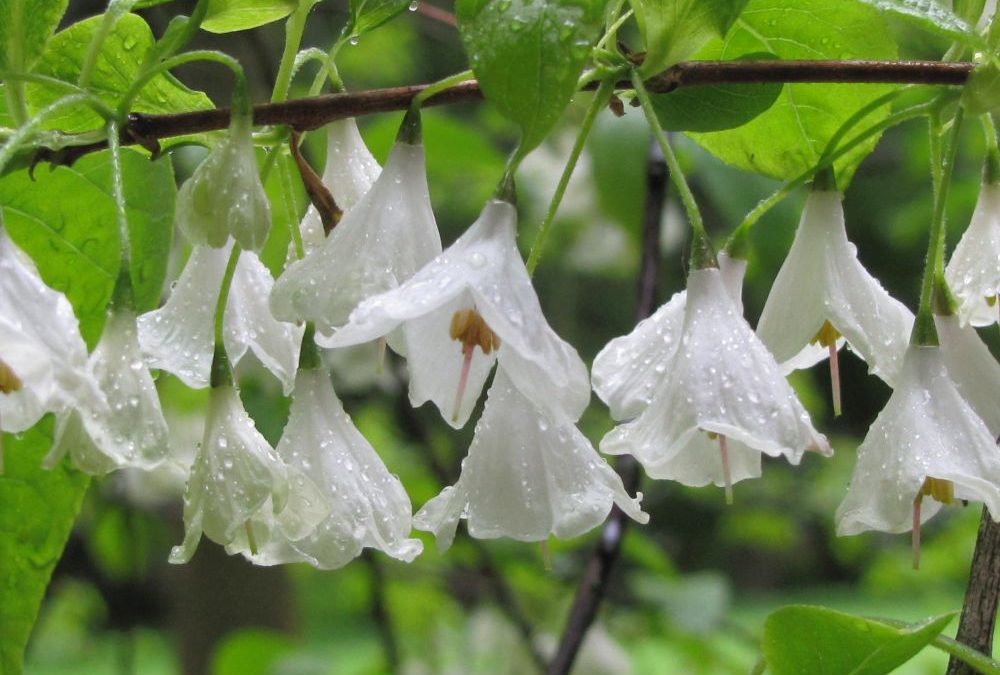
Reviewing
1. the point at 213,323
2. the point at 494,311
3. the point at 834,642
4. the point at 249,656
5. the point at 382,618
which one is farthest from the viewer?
the point at 249,656

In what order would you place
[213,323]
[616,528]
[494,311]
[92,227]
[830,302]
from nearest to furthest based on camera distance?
[494,311] < [830,302] < [213,323] < [92,227] < [616,528]

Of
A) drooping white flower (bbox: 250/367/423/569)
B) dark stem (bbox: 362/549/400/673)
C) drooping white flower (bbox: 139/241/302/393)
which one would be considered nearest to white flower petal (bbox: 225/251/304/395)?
drooping white flower (bbox: 139/241/302/393)

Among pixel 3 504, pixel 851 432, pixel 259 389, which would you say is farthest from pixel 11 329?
pixel 851 432

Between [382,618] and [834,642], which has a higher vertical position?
[834,642]

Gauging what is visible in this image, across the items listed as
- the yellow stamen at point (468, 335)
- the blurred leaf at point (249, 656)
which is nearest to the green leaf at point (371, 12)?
the yellow stamen at point (468, 335)

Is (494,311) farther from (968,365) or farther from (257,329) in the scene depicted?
(968,365)

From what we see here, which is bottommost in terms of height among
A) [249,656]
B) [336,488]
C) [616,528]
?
[249,656]

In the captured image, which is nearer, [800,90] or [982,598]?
[982,598]

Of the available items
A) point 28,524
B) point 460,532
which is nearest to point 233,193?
point 28,524
